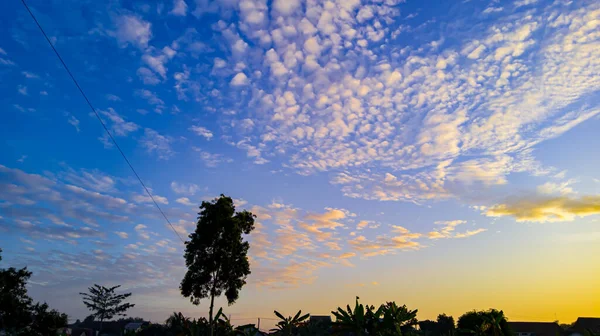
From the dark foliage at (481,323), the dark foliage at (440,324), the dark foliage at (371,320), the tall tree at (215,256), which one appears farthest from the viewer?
the dark foliage at (440,324)

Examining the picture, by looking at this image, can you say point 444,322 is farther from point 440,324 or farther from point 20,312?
point 20,312

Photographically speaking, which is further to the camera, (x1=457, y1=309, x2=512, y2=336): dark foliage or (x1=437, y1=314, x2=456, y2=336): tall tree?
(x1=437, y1=314, x2=456, y2=336): tall tree

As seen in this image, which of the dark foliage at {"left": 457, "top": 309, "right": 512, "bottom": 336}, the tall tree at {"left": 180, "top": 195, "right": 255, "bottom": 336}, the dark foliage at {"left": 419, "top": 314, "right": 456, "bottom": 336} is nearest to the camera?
the tall tree at {"left": 180, "top": 195, "right": 255, "bottom": 336}

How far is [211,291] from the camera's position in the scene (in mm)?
42594

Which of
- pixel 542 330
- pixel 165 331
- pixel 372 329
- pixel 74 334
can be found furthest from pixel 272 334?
pixel 74 334

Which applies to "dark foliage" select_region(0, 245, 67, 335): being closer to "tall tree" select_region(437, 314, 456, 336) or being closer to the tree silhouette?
the tree silhouette

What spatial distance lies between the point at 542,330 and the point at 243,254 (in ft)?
216

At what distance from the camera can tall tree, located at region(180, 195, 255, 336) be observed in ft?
140

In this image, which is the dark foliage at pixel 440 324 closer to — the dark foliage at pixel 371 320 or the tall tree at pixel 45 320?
the dark foliage at pixel 371 320

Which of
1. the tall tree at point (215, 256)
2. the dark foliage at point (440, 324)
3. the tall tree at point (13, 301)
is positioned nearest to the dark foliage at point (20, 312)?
the tall tree at point (13, 301)

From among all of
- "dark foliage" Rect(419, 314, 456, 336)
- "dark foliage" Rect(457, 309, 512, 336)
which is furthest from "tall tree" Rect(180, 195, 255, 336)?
"dark foliage" Rect(419, 314, 456, 336)

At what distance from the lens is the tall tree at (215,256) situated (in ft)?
140

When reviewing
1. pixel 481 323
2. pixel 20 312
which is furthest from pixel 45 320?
pixel 481 323

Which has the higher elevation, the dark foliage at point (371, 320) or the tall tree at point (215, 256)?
the tall tree at point (215, 256)
